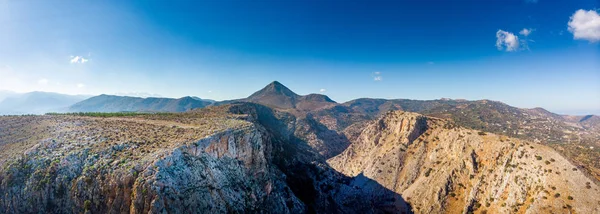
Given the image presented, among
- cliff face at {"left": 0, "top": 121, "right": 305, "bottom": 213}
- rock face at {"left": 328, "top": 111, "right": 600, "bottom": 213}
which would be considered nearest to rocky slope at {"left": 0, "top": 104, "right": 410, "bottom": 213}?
cliff face at {"left": 0, "top": 121, "right": 305, "bottom": 213}

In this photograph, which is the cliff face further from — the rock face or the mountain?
the rock face

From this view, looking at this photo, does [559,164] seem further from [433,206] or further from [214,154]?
[214,154]

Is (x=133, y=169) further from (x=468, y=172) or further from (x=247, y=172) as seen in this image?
(x=468, y=172)

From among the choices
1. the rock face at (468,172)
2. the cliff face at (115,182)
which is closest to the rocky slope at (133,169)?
the cliff face at (115,182)

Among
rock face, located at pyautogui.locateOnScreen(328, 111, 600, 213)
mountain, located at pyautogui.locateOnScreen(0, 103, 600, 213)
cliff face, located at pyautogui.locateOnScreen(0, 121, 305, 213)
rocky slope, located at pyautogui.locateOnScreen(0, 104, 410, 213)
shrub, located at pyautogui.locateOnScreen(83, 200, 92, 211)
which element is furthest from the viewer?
rock face, located at pyautogui.locateOnScreen(328, 111, 600, 213)

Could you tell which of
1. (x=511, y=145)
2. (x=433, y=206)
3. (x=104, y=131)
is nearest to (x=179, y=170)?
(x=104, y=131)

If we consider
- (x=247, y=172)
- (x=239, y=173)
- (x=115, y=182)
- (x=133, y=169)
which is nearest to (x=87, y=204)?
(x=115, y=182)
